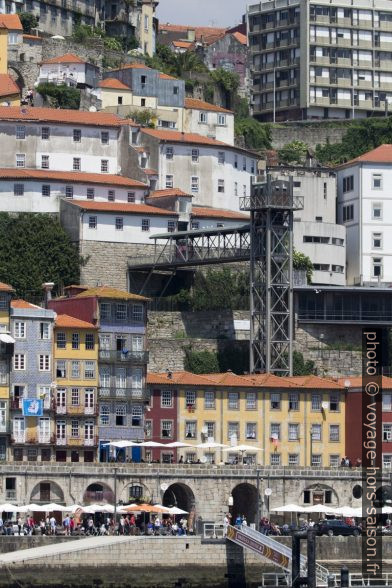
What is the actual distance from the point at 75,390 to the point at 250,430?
8.96 metres

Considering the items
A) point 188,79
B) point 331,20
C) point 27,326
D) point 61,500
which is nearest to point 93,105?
point 188,79

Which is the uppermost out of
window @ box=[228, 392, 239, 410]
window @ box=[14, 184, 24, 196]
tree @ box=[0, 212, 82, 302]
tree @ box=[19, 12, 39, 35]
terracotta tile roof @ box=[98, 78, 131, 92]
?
tree @ box=[19, 12, 39, 35]

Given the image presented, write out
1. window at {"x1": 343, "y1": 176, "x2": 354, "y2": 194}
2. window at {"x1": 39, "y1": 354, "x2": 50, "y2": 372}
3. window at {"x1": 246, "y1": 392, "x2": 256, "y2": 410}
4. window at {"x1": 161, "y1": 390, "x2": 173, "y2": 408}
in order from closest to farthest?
window at {"x1": 39, "y1": 354, "x2": 50, "y2": 372}, window at {"x1": 161, "y1": 390, "x2": 173, "y2": 408}, window at {"x1": 246, "y1": 392, "x2": 256, "y2": 410}, window at {"x1": 343, "y1": 176, "x2": 354, "y2": 194}

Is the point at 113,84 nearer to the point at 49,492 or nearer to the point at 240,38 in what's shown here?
the point at 240,38

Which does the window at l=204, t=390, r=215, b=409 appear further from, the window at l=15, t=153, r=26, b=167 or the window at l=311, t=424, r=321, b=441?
the window at l=15, t=153, r=26, b=167

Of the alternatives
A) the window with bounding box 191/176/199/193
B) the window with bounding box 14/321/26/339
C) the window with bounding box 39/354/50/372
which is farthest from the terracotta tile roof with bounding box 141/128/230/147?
the window with bounding box 39/354/50/372

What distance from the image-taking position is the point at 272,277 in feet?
399

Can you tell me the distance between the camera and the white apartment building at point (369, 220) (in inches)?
5335

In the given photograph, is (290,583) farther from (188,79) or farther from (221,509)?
(188,79)

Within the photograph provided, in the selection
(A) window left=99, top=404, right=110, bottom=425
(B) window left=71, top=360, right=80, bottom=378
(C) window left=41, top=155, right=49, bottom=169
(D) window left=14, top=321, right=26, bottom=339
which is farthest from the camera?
(C) window left=41, top=155, right=49, bottom=169

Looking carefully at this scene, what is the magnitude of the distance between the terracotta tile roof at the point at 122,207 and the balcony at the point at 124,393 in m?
19.8

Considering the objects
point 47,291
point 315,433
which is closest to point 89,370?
point 47,291

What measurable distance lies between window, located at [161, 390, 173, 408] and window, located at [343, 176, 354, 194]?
30018 millimetres

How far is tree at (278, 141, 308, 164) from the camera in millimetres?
158125
